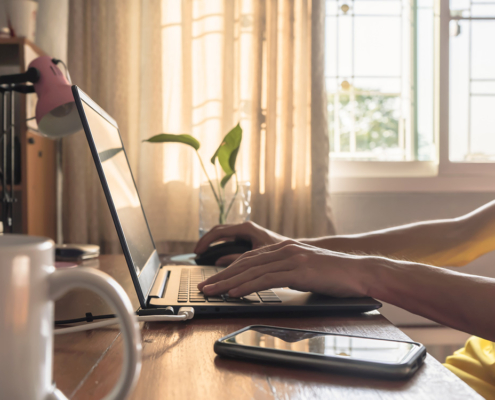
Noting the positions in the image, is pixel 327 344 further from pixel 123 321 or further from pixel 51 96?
pixel 51 96

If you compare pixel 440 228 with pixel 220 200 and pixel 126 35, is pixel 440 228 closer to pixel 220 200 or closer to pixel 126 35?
pixel 220 200

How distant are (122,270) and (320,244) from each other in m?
0.42

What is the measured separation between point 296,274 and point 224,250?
428mm

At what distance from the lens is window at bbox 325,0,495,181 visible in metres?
1.95

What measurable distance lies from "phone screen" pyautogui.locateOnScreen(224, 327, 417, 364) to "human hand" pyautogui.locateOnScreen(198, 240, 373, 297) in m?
0.13

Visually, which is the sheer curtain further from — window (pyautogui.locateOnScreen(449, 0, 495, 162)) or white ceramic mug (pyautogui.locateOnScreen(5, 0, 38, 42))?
window (pyautogui.locateOnScreen(449, 0, 495, 162))

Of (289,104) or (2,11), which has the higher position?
(2,11)

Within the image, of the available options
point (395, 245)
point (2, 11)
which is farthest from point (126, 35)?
point (395, 245)

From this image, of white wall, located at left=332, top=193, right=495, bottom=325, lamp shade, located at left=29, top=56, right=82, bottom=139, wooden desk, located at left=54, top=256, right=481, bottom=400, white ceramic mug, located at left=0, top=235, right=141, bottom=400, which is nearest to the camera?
white ceramic mug, located at left=0, top=235, right=141, bottom=400

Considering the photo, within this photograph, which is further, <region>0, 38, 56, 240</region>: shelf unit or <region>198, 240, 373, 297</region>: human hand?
<region>0, 38, 56, 240</region>: shelf unit

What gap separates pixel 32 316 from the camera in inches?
8.8

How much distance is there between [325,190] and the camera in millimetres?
1769

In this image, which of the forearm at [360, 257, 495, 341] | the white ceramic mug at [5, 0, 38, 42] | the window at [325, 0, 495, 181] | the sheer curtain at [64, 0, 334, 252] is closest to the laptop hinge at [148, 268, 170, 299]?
the forearm at [360, 257, 495, 341]

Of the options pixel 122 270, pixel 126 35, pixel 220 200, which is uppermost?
pixel 126 35
